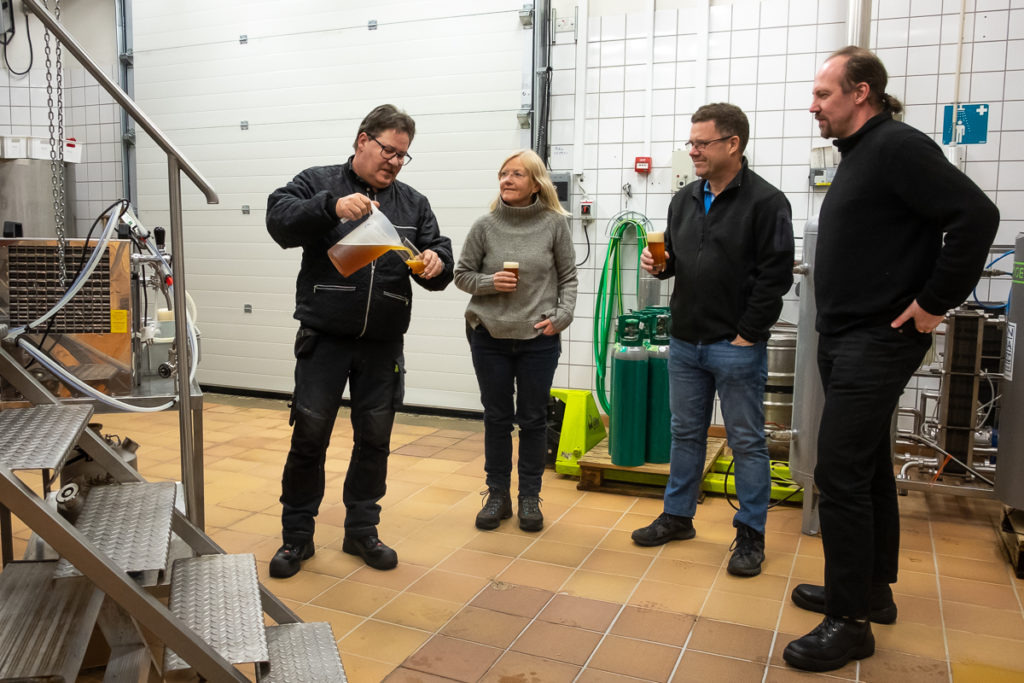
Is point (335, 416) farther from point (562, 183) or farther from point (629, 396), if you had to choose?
point (562, 183)

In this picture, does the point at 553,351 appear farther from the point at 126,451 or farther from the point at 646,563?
the point at 126,451

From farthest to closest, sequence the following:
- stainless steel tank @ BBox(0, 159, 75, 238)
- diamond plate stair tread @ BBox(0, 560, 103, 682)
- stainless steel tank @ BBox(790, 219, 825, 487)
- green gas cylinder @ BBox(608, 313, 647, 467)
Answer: stainless steel tank @ BBox(0, 159, 75, 238), green gas cylinder @ BBox(608, 313, 647, 467), stainless steel tank @ BBox(790, 219, 825, 487), diamond plate stair tread @ BBox(0, 560, 103, 682)

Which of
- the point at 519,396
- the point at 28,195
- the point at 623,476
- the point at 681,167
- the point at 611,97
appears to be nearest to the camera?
the point at 519,396

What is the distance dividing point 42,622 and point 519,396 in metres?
2.07

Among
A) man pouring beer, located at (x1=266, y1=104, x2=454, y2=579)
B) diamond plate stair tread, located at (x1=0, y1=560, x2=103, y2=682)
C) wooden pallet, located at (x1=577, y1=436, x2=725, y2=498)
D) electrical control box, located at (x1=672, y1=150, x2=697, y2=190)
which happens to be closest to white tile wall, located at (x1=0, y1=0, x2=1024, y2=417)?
electrical control box, located at (x1=672, y1=150, x2=697, y2=190)

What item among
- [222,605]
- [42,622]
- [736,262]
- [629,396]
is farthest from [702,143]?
[42,622]

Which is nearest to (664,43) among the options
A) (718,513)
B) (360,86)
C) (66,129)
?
(360,86)

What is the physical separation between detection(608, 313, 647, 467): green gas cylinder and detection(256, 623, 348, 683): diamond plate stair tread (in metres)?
2.00

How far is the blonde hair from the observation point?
3.29m

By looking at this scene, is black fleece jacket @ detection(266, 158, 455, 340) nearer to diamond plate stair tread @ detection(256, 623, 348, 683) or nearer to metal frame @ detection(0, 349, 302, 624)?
metal frame @ detection(0, 349, 302, 624)

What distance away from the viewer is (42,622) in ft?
5.60

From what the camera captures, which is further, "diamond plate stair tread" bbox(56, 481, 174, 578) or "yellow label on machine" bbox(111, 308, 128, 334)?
"yellow label on machine" bbox(111, 308, 128, 334)

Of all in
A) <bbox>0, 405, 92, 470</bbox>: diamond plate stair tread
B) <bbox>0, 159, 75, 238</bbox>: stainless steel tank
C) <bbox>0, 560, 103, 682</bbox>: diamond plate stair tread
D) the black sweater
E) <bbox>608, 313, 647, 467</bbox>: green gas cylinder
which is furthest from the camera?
<bbox>0, 159, 75, 238</bbox>: stainless steel tank

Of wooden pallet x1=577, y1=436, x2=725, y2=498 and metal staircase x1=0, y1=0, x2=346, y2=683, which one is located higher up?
metal staircase x1=0, y1=0, x2=346, y2=683
